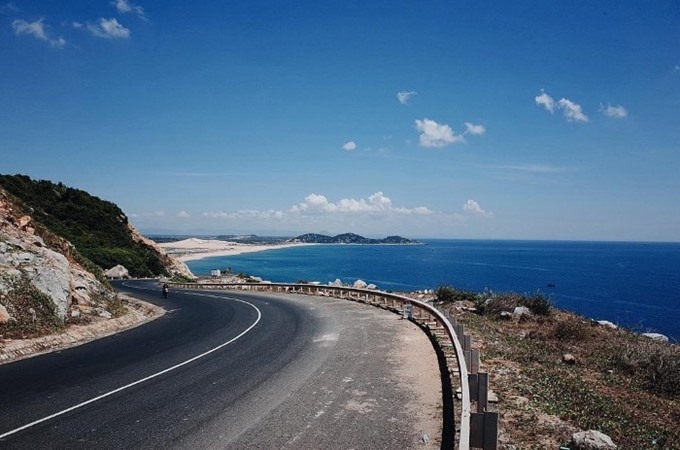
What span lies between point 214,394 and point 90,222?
222 ft

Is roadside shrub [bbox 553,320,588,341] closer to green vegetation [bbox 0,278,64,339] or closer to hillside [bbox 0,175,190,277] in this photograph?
green vegetation [bbox 0,278,64,339]

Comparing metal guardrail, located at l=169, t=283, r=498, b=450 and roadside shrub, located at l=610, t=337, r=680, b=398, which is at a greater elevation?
metal guardrail, located at l=169, t=283, r=498, b=450

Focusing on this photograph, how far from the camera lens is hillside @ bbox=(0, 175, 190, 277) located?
58994mm

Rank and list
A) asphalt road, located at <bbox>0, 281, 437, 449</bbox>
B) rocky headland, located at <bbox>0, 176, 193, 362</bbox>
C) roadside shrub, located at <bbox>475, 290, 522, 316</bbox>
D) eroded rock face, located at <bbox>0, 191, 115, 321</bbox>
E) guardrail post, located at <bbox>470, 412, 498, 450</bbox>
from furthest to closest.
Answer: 1. roadside shrub, located at <bbox>475, 290, 522, 316</bbox>
2. eroded rock face, located at <bbox>0, 191, 115, 321</bbox>
3. rocky headland, located at <bbox>0, 176, 193, 362</bbox>
4. asphalt road, located at <bbox>0, 281, 437, 449</bbox>
5. guardrail post, located at <bbox>470, 412, 498, 450</bbox>

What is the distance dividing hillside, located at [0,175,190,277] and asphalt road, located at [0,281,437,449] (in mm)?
48481

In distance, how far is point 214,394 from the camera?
922 centimetres

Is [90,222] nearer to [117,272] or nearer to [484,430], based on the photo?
[117,272]

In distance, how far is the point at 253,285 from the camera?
42906mm

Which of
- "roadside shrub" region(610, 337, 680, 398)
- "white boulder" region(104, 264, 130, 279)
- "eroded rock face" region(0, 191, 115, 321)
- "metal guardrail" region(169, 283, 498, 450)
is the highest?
"eroded rock face" region(0, 191, 115, 321)

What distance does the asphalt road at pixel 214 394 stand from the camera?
708 centimetres

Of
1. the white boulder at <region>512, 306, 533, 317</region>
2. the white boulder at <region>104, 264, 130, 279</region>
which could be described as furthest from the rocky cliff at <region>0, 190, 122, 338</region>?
the white boulder at <region>104, 264, 130, 279</region>

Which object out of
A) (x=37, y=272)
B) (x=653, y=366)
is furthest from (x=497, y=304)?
(x=37, y=272)

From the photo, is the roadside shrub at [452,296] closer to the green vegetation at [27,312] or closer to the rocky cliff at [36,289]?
the rocky cliff at [36,289]

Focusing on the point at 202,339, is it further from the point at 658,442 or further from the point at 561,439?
the point at 658,442
